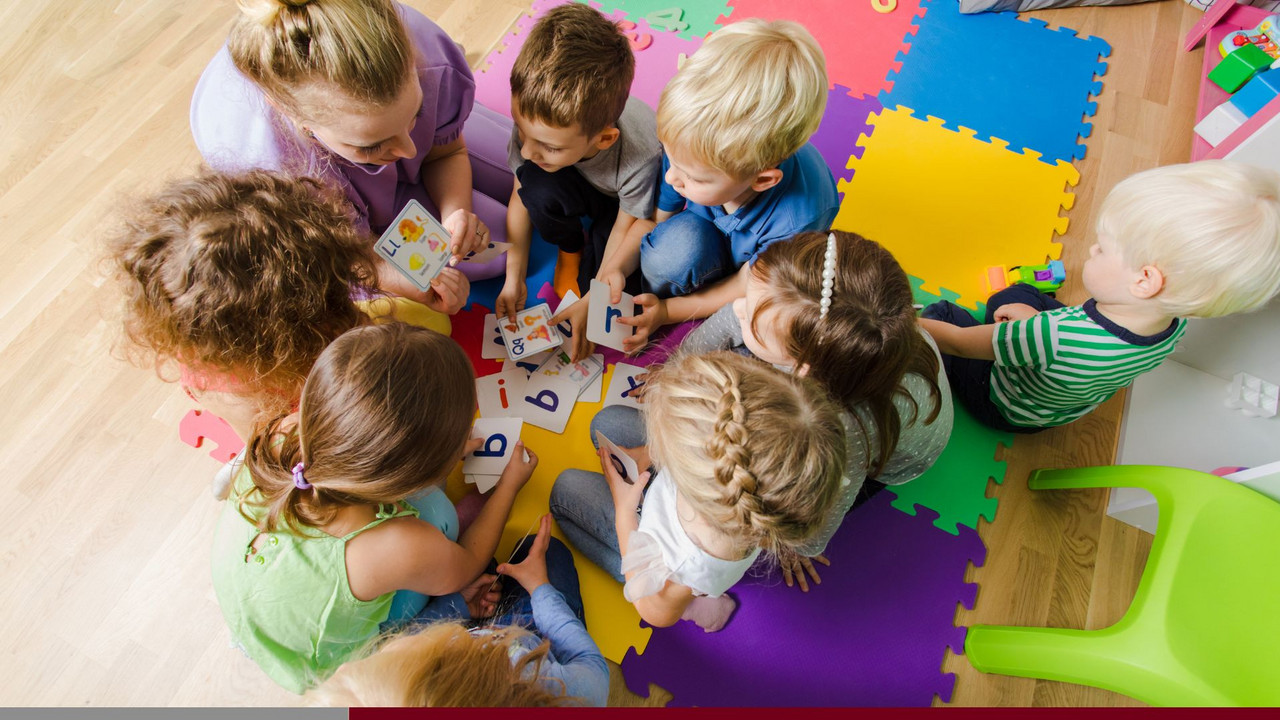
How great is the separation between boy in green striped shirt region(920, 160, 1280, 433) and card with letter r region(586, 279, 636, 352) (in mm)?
866

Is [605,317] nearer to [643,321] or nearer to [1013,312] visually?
[643,321]

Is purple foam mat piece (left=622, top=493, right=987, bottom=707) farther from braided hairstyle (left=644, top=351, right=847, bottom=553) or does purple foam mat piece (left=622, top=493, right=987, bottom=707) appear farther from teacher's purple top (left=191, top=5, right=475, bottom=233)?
teacher's purple top (left=191, top=5, right=475, bottom=233)

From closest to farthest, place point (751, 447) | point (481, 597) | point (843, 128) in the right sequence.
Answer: point (751, 447) → point (481, 597) → point (843, 128)

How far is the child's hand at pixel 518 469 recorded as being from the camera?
184 cm

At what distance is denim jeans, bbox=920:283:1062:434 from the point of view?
6.50ft

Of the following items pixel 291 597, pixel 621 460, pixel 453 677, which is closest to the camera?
pixel 453 677

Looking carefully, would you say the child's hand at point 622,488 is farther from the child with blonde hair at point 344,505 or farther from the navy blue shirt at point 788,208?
the navy blue shirt at point 788,208

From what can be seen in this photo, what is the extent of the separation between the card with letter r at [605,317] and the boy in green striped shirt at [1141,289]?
2.84 feet

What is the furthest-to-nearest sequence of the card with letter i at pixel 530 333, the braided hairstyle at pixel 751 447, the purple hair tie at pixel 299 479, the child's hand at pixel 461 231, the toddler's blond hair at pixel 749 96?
the card with letter i at pixel 530 333
the child's hand at pixel 461 231
the toddler's blond hair at pixel 749 96
the purple hair tie at pixel 299 479
the braided hairstyle at pixel 751 447

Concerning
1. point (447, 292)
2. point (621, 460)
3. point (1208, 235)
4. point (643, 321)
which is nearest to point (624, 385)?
point (643, 321)

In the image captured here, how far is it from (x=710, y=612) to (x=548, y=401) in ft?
2.54

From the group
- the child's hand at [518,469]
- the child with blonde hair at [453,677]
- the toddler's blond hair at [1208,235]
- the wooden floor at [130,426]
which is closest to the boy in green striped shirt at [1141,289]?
the toddler's blond hair at [1208,235]

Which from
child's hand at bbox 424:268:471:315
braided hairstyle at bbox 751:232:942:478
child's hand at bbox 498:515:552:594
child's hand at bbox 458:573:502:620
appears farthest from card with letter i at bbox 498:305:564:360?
braided hairstyle at bbox 751:232:942:478

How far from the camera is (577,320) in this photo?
205cm
